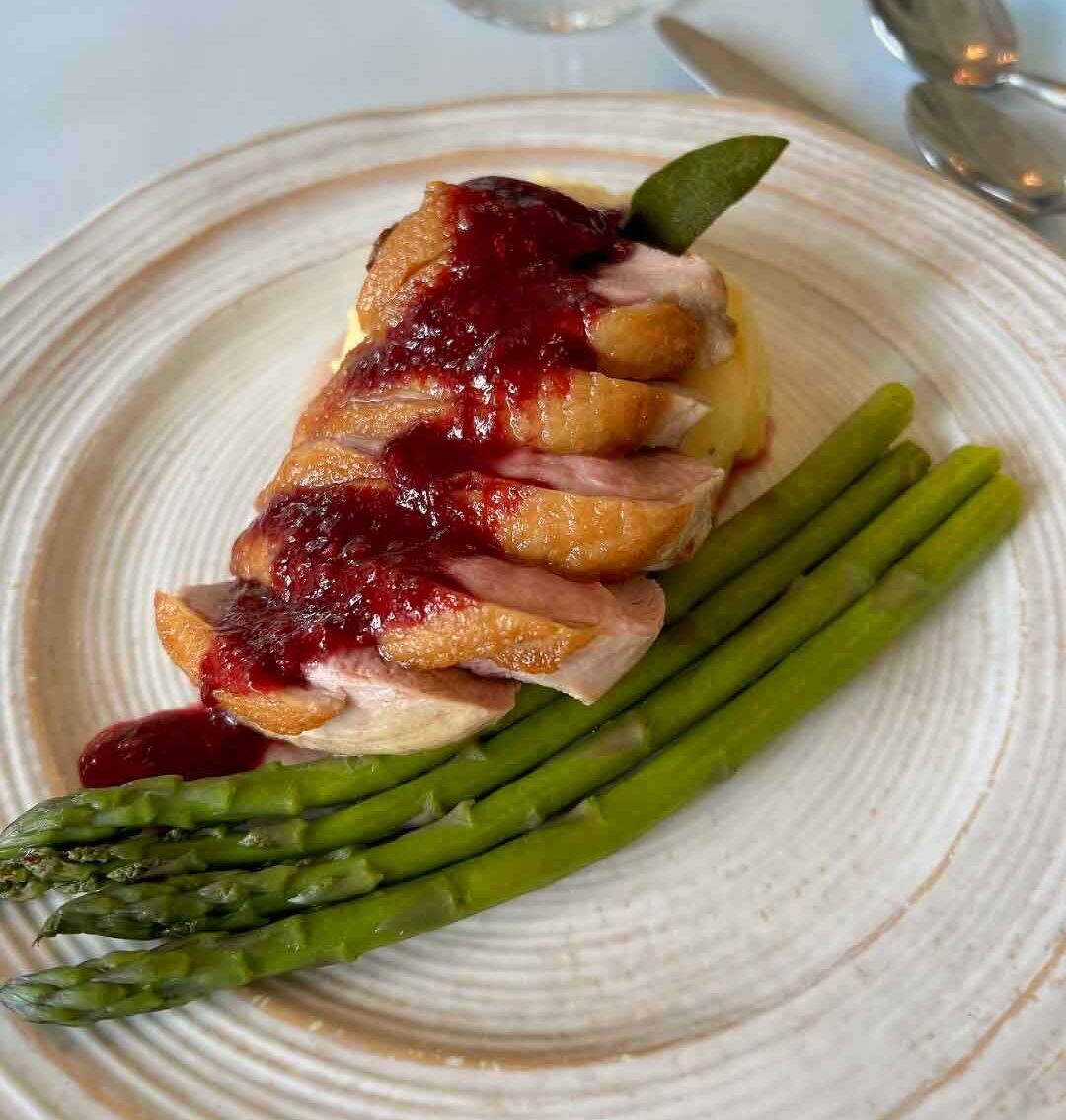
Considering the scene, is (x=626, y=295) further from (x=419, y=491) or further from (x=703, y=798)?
(x=703, y=798)

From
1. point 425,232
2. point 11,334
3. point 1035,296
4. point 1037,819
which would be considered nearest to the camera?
point 1037,819

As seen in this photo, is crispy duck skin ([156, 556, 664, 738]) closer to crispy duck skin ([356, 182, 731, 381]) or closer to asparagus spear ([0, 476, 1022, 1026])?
asparagus spear ([0, 476, 1022, 1026])

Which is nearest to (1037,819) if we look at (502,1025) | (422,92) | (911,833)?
(911,833)

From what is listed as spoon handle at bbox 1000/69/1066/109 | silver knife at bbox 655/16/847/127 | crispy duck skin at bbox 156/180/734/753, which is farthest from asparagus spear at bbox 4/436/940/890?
spoon handle at bbox 1000/69/1066/109

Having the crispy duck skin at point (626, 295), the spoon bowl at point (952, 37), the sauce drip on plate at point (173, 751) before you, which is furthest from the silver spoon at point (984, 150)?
the sauce drip on plate at point (173, 751)

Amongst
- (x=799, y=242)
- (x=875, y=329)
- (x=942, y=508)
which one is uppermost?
(x=799, y=242)

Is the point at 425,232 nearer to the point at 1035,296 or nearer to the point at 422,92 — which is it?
the point at 1035,296

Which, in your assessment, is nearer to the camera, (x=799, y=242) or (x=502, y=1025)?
(x=502, y=1025)

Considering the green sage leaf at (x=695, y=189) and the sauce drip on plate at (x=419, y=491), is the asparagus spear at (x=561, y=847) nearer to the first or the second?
the sauce drip on plate at (x=419, y=491)
